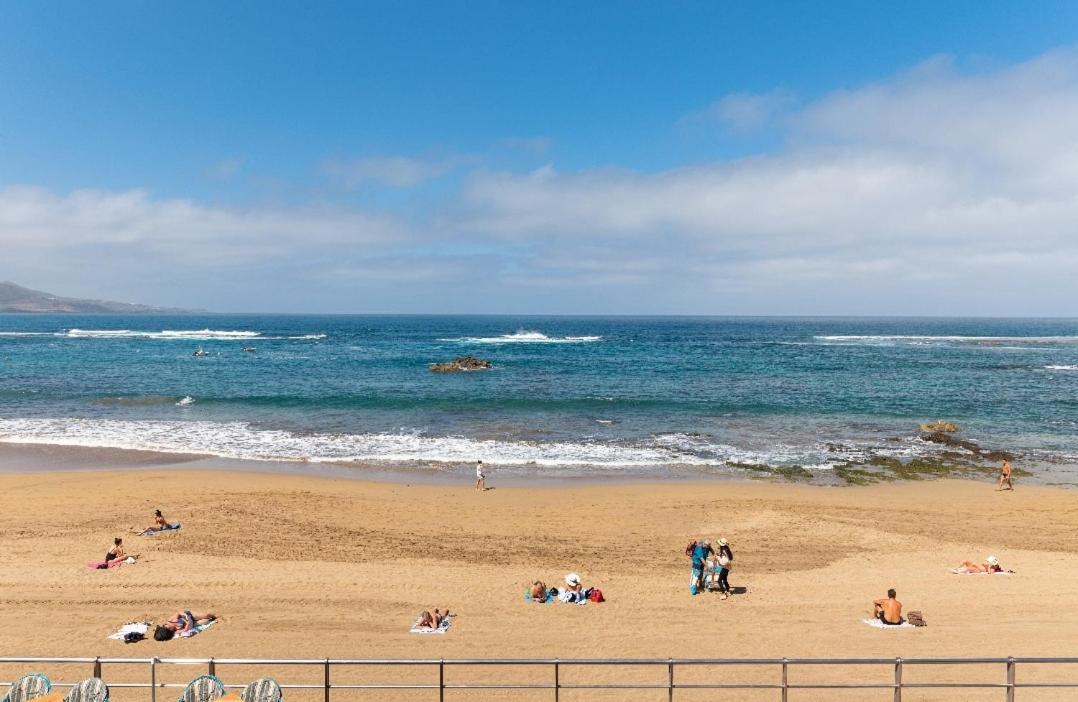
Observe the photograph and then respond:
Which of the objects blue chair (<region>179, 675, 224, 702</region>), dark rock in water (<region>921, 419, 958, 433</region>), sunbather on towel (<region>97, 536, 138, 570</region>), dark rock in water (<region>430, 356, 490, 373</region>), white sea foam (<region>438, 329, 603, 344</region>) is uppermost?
white sea foam (<region>438, 329, 603, 344</region>)

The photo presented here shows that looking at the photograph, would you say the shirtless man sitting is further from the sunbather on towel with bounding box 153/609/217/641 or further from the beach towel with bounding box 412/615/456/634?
the sunbather on towel with bounding box 153/609/217/641

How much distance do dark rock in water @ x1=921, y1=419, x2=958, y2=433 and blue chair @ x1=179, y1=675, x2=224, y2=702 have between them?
1313 inches

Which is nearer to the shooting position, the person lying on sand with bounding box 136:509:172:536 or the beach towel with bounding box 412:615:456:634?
the beach towel with bounding box 412:615:456:634

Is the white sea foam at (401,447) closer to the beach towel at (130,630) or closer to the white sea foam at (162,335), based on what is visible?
the beach towel at (130,630)

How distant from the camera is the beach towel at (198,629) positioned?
416 inches

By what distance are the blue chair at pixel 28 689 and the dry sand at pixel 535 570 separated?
2.23m

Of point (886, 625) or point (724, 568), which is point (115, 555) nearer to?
point (724, 568)

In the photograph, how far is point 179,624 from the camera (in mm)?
10570

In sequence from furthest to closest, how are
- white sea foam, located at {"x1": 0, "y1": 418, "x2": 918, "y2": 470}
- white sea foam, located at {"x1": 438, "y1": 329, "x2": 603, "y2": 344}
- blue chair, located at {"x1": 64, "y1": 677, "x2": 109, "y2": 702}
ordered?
white sea foam, located at {"x1": 438, "y1": 329, "x2": 603, "y2": 344}, white sea foam, located at {"x1": 0, "y1": 418, "x2": 918, "y2": 470}, blue chair, located at {"x1": 64, "y1": 677, "x2": 109, "y2": 702}

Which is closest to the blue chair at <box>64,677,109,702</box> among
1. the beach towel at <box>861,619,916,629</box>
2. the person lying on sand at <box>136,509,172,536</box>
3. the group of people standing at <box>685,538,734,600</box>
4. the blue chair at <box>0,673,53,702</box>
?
the blue chair at <box>0,673,53,702</box>

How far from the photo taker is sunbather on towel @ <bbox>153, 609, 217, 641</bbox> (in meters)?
10.4

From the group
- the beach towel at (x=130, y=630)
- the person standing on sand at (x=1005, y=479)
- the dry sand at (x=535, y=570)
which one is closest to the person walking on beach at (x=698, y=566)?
the dry sand at (x=535, y=570)

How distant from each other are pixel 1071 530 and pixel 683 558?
39.3ft

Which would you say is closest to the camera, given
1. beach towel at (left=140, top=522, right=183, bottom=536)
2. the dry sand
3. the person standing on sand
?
the dry sand
